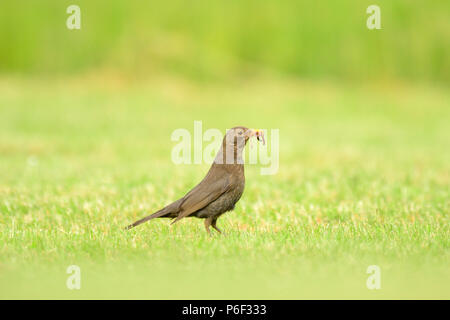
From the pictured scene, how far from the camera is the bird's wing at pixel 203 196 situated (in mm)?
6367

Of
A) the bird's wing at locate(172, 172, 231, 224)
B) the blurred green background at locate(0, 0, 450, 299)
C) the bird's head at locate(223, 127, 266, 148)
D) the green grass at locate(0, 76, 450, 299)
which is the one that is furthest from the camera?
the bird's head at locate(223, 127, 266, 148)

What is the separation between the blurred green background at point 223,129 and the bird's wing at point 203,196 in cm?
29

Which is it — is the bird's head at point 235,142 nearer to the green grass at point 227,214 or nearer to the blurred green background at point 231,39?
the green grass at point 227,214

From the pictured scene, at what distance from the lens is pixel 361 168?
1145 centimetres

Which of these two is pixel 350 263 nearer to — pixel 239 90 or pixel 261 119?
pixel 261 119

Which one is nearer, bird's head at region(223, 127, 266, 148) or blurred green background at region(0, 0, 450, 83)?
bird's head at region(223, 127, 266, 148)

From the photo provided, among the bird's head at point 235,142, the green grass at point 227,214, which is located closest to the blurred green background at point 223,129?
the green grass at point 227,214

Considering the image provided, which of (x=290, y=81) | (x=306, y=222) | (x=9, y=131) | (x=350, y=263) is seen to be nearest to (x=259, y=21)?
(x=290, y=81)

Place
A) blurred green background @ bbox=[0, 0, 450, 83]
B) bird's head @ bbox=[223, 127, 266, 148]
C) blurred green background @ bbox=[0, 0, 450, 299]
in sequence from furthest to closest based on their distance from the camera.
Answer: blurred green background @ bbox=[0, 0, 450, 83] → bird's head @ bbox=[223, 127, 266, 148] → blurred green background @ bbox=[0, 0, 450, 299]

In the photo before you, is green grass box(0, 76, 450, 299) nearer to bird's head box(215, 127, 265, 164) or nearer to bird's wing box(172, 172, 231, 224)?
bird's wing box(172, 172, 231, 224)

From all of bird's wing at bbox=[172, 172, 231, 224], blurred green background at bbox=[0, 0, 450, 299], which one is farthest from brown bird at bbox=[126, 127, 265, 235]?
blurred green background at bbox=[0, 0, 450, 299]

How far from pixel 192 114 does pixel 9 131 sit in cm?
524

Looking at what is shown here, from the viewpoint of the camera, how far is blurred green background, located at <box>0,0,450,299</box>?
5.64m

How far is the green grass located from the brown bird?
0.26 m
